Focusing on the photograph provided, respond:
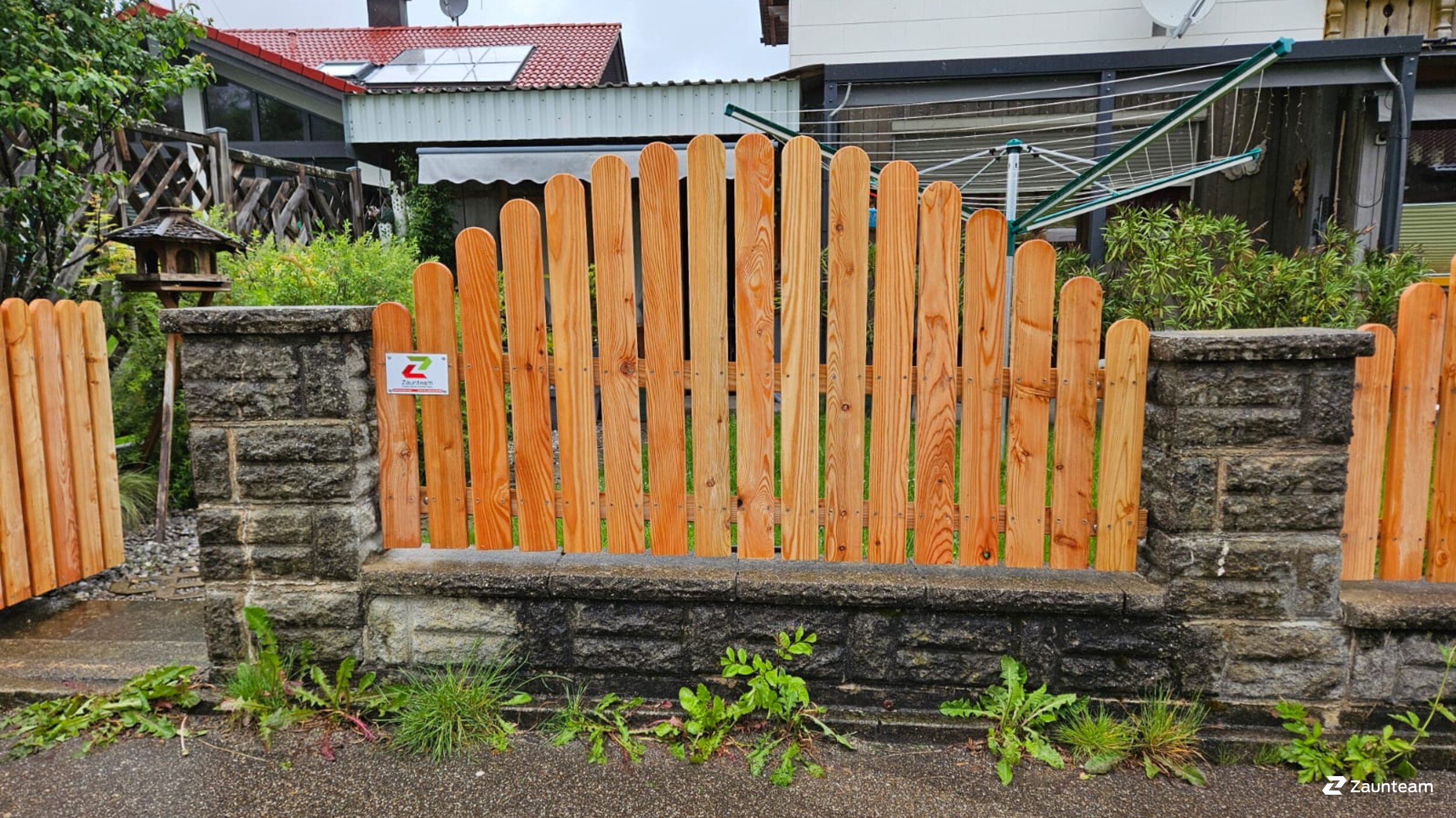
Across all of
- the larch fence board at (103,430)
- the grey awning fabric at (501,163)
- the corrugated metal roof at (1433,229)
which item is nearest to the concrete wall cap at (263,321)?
the larch fence board at (103,430)

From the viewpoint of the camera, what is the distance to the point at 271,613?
2639mm

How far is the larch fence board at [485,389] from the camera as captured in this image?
2545 mm

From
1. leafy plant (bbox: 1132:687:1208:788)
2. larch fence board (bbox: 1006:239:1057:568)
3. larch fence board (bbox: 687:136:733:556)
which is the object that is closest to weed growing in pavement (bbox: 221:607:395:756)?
larch fence board (bbox: 687:136:733:556)

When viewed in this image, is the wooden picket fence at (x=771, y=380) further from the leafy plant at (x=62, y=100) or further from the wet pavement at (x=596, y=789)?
the leafy plant at (x=62, y=100)

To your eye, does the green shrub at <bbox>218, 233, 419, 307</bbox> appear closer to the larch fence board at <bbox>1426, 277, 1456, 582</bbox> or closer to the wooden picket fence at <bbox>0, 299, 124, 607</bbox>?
the wooden picket fence at <bbox>0, 299, 124, 607</bbox>

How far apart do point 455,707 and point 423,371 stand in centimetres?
104

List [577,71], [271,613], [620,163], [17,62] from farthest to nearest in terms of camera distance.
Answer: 1. [577,71]
2. [17,62]
3. [271,613]
4. [620,163]

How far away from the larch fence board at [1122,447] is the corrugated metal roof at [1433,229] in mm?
7467

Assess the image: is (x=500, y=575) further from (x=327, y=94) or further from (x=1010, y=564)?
(x=327, y=94)

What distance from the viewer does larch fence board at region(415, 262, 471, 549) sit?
2566 mm

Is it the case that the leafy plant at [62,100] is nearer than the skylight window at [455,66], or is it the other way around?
the leafy plant at [62,100]

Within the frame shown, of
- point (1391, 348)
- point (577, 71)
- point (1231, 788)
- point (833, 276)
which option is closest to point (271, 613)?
point (833, 276)

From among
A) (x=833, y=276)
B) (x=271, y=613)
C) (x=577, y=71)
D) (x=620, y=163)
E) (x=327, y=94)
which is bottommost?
(x=271, y=613)

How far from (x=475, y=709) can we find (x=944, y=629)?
145 cm
